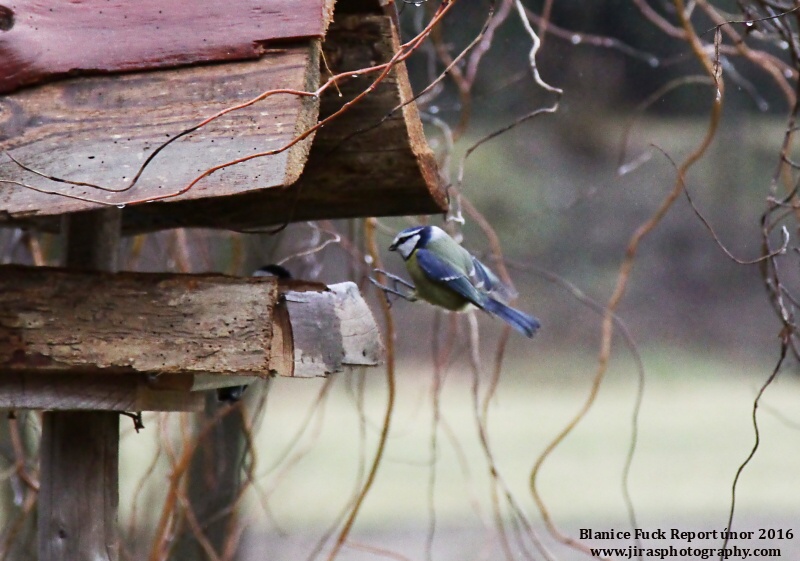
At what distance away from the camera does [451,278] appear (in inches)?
72.2

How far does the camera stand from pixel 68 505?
55.9 inches

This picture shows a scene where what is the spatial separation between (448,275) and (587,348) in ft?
20.2

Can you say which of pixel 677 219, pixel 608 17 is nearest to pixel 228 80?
pixel 608 17

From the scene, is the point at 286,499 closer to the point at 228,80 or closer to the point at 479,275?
the point at 479,275

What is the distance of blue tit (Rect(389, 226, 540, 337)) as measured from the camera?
6.00ft

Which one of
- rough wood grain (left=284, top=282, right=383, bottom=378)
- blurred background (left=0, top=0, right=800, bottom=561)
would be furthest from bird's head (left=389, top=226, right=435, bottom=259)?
blurred background (left=0, top=0, right=800, bottom=561)

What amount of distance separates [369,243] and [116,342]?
865 millimetres

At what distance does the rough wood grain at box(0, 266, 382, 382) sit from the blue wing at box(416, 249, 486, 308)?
25.9 inches

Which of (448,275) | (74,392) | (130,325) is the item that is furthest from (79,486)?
(448,275)

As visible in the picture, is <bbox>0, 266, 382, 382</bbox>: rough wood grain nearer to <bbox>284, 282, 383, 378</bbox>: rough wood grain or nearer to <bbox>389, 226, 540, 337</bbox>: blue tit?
<bbox>284, 282, 383, 378</bbox>: rough wood grain

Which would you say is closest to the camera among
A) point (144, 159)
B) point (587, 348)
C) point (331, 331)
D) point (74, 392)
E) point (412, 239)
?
point (144, 159)

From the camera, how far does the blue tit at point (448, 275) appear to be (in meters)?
1.83

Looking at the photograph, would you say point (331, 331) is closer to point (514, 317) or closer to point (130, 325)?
point (130, 325)

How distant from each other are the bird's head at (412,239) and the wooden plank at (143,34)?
0.73 meters
